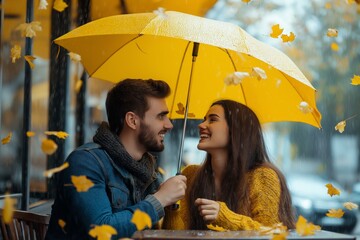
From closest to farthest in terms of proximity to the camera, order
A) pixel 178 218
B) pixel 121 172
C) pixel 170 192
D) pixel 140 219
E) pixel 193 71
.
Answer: pixel 140 219 → pixel 170 192 → pixel 121 172 → pixel 178 218 → pixel 193 71

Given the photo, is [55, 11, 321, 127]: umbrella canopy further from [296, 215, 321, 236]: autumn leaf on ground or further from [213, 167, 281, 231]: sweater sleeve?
[296, 215, 321, 236]: autumn leaf on ground

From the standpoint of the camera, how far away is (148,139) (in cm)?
465

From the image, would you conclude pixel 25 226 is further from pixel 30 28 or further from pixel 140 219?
pixel 30 28

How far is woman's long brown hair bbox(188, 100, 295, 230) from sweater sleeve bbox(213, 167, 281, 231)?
0.06m

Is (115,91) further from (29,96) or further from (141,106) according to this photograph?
(29,96)

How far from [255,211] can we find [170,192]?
623mm

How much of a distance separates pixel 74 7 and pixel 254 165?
405 cm

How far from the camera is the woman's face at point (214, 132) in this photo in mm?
5039

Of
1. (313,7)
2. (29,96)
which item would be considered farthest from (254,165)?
(313,7)

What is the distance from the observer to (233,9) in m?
13.6

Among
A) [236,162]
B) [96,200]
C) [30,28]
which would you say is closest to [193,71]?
[236,162]

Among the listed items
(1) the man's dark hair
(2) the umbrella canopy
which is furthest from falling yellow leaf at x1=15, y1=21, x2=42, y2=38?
(1) the man's dark hair

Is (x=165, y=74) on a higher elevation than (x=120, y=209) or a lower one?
higher

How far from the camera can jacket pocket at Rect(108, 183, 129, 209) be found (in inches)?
171
